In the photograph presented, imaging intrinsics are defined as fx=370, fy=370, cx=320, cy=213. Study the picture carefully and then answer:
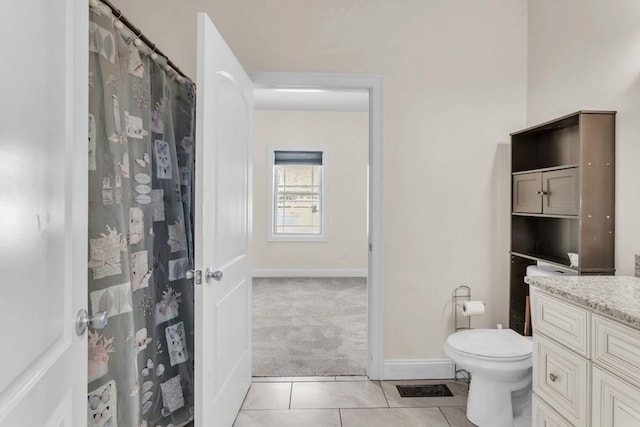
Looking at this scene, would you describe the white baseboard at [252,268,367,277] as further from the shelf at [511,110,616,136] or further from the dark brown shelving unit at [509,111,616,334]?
the shelf at [511,110,616,136]

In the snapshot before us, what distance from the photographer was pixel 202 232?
1.49 meters

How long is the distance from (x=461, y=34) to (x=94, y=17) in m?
2.24

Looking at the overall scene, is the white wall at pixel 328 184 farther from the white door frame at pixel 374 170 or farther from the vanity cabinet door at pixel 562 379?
the vanity cabinet door at pixel 562 379

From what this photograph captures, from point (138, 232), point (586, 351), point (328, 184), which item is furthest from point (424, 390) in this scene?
point (328, 184)

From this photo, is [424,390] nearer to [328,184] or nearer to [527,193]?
[527,193]

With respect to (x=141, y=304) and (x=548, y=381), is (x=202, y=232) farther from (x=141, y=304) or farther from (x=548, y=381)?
(x=548, y=381)

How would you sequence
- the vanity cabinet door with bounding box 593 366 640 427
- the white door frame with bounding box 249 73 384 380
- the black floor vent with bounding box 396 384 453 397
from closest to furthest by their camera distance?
the vanity cabinet door with bounding box 593 366 640 427, the black floor vent with bounding box 396 384 453 397, the white door frame with bounding box 249 73 384 380

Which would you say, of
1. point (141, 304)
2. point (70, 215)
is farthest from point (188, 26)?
point (70, 215)

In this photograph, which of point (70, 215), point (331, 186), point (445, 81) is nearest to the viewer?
point (70, 215)

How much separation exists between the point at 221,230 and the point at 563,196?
1772 mm

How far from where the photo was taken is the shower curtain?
1.34 m

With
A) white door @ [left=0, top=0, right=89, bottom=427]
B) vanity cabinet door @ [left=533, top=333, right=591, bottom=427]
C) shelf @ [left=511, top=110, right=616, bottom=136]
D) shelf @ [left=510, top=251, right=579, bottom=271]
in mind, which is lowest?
vanity cabinet door @ [left=533, top=333, right=591, bottom=427]

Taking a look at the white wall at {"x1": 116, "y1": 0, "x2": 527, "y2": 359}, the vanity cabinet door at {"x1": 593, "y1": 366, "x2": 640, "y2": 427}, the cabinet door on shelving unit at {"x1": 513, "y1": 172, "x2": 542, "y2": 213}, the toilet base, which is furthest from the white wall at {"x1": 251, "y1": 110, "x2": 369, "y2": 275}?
the vanity cabinet door at {"x1": 593, "y1": 366, "x2": 640, "y2": 427}

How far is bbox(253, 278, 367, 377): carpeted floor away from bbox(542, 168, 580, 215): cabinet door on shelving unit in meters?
1.63
